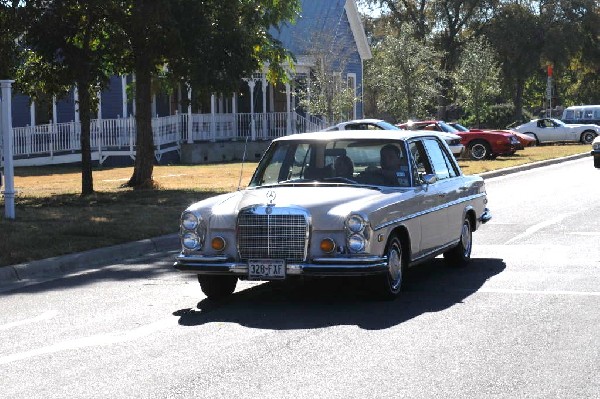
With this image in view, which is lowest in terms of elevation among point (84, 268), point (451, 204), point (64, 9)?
point (84, 268)

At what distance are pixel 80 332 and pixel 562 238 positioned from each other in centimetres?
820

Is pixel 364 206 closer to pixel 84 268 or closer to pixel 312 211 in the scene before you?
pixel 312 211

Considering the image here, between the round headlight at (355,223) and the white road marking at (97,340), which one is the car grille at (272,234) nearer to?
the round headlight at (355,223)

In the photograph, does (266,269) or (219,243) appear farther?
(219,243)

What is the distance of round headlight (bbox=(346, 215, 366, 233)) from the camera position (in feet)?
31.6

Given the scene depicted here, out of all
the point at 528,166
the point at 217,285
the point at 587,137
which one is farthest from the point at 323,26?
the point at 217,285

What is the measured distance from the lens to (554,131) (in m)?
53.8

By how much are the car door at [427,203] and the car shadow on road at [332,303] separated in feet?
1.42

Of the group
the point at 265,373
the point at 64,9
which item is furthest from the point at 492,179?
the point at 265,373

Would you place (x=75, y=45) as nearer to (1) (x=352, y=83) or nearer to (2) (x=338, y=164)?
(2) (x=338, y=164)

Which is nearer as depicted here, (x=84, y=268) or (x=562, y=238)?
(x=84, y=268)

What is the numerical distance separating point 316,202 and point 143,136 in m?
14.9

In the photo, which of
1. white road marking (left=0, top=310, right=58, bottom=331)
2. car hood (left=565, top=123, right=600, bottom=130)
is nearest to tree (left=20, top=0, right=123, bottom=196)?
white road marking (left=0, top=310, right=58, bottom=331)

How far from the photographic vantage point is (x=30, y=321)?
31.1ft
